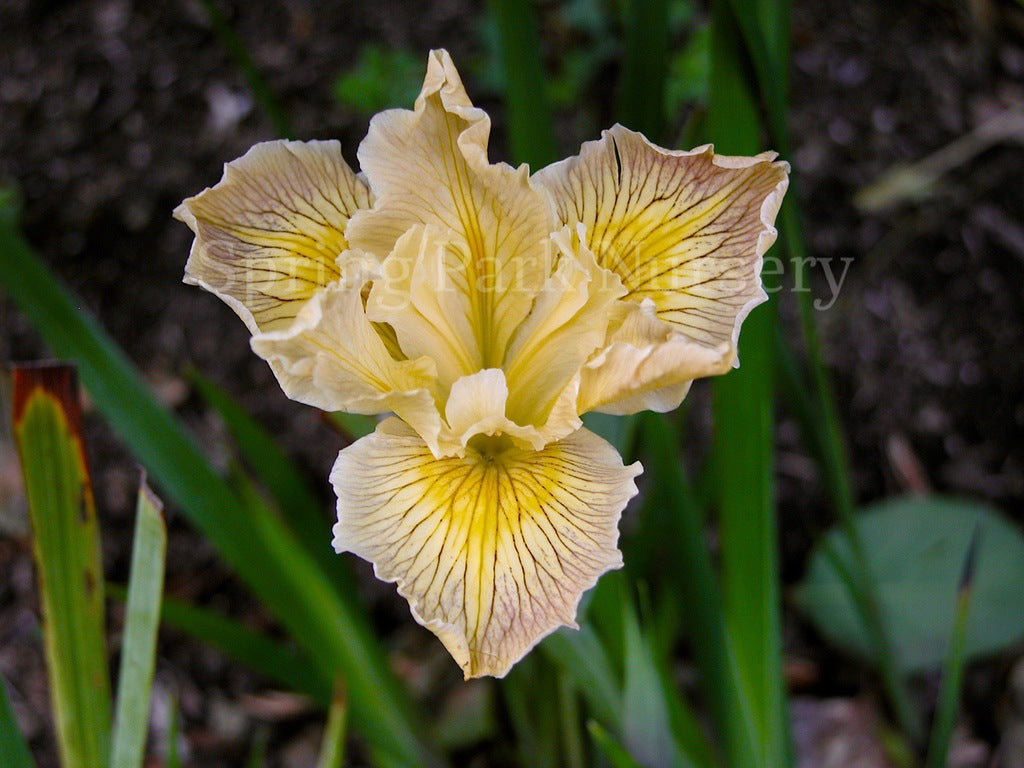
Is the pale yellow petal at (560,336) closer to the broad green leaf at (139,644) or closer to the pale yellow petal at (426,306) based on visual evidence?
the pale yellow petal at (426,306)

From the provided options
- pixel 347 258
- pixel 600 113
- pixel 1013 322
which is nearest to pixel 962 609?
pixel 347 258

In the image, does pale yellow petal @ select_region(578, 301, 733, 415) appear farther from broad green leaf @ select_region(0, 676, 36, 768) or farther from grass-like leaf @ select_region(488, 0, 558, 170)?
broad green leaf @ select_region(0, 676, 36, 768)

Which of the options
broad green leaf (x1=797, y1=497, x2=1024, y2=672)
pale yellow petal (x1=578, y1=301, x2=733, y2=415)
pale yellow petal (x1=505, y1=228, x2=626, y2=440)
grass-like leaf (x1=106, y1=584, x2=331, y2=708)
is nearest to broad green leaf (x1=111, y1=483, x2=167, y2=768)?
grass-like leaf (x1=106, y1=584, x2=331, y2=708)

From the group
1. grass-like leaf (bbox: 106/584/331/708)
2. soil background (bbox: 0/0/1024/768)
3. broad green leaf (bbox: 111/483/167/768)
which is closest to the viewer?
broad green leaf (bbox: 111/483/167/768)

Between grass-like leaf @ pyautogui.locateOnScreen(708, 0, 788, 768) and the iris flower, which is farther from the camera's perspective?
grass-like leaf @ pyautogui.locateOnScreen(708, 0, 788, 768)

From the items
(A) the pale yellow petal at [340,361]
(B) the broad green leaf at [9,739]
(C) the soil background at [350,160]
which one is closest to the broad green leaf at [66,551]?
(B) the broad green leaf at [9,739]

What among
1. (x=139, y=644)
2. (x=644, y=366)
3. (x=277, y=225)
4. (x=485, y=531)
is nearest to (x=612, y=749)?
(x=485, y=531)

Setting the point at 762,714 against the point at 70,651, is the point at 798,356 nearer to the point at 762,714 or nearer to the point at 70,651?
the point at 762,714
